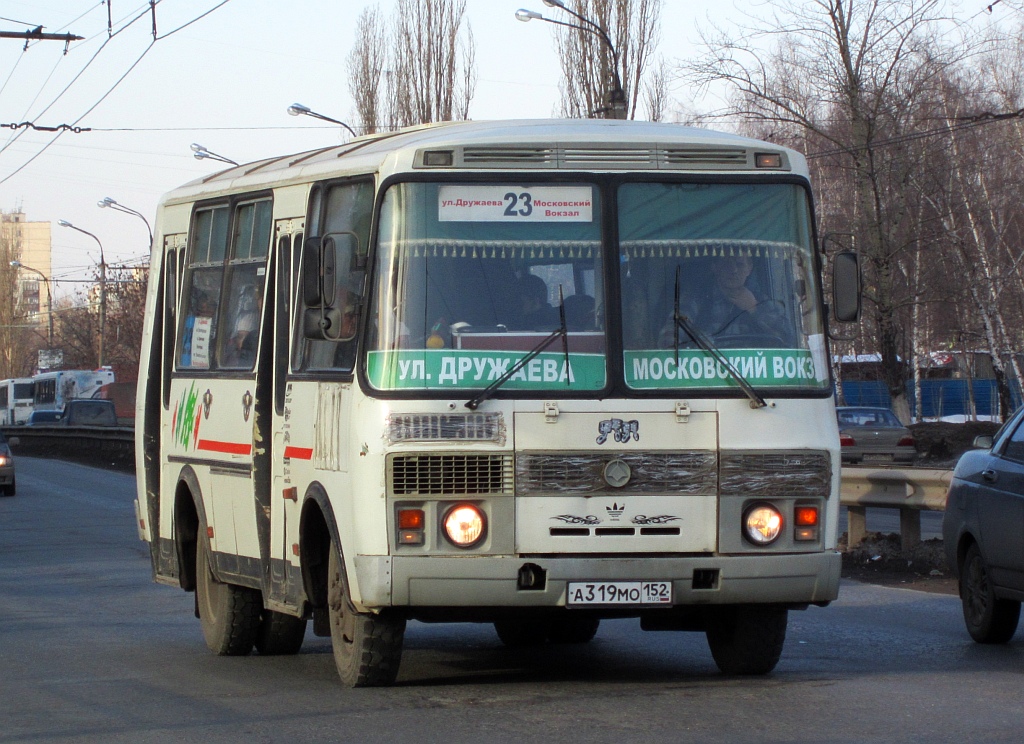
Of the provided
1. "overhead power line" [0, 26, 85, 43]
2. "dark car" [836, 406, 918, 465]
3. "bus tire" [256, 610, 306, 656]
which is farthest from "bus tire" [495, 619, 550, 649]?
"dark car" [836, 406, 918, 465]

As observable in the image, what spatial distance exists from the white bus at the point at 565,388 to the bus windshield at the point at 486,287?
1 cm

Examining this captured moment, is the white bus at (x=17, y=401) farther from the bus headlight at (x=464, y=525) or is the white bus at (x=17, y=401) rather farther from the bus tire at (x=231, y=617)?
the bus headlight at (x=464, y=525)

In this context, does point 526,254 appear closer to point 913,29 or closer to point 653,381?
point 653,381

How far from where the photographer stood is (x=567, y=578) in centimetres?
730

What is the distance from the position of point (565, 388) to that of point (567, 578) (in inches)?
33.6

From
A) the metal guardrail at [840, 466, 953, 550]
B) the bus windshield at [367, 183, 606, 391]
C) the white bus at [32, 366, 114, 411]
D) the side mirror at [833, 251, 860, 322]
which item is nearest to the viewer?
the bus windshield at [367, 183, 606, 391]

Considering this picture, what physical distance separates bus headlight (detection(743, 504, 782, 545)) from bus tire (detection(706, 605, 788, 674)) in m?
0.57

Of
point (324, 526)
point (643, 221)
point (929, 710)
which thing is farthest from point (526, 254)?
point (929, 710)

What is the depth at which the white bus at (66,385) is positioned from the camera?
6606 centimetres

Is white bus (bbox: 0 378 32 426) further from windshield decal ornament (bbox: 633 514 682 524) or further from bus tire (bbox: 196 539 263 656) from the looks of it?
windshield decal ornament (bbox: 633 514 682 524)

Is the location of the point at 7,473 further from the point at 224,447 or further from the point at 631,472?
the point at 631,472

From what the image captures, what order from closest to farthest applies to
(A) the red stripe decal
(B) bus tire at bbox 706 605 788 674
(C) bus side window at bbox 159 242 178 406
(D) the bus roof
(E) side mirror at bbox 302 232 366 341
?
(E) side mirror at bbox 302 232 366 341 → (D) the bus roof → (B) bus tire at bbox 706 605 788 674 → (A) the red stripe decal → (C) bus side window at bbox 159 242 178 406

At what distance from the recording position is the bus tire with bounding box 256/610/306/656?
973 centimetres

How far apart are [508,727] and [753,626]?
1.90 metres
